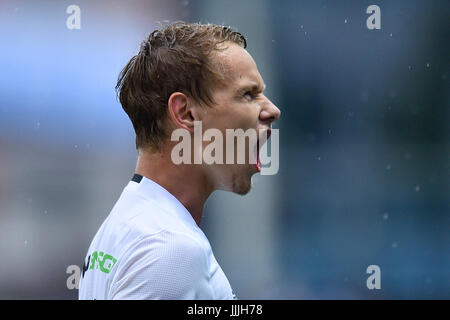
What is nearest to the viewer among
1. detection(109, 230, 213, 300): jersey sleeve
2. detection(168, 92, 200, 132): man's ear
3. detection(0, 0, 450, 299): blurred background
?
detection(109, 230, 213, 300): jersey sleeve

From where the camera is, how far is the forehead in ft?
4.58

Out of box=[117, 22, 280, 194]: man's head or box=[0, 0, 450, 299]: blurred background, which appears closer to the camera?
box=[117, 22, 280, 194]: man's head

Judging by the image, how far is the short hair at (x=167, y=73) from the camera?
1.39 metres

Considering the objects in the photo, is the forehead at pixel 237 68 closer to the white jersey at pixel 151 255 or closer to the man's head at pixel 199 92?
the man's head at pixel 199 92

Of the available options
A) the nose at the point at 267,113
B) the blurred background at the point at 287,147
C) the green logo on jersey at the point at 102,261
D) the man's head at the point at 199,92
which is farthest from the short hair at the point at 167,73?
the blurred background at the point at 287,147

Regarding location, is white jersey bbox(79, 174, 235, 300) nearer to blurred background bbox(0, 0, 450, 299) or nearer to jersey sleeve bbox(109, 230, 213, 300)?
jersey sleeve bbox(109, 230, 213, 300)

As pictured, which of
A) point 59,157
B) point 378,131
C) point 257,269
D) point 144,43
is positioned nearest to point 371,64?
point 378,131

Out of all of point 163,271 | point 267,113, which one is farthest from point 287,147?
point 163,271

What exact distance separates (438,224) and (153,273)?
3.92 metres

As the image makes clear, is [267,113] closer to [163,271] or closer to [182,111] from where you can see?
[182,111]

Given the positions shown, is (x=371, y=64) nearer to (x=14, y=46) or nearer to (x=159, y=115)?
(x=14, y=46)

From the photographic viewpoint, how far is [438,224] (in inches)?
186

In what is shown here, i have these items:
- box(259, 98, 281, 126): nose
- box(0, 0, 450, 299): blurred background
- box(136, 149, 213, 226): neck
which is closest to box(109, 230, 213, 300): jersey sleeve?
box(136, 149, 213, 226): neck

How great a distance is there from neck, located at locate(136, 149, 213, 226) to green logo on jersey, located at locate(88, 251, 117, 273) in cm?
19
